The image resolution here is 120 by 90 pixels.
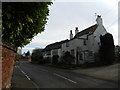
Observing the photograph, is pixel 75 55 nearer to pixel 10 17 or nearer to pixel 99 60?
pixel 99 60

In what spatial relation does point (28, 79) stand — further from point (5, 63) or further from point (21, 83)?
point (5, 63)

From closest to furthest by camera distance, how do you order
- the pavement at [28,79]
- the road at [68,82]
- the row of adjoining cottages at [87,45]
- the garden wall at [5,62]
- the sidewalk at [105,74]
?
the garden wall at [5,62]
the pavement at [28,79]
the road at [68,82]
the sidewalk at [105,74]
the row of adjoining cottages at [87,45]

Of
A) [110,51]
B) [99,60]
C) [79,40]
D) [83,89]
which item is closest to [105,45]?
[110,51]

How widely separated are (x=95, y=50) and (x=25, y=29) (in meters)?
29.6

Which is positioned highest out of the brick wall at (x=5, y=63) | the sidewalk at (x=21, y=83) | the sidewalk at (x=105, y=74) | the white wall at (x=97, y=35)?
the white wall at (x=97, y=35)

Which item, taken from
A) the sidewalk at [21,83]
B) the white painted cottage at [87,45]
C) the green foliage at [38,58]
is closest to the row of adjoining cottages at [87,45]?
the white painted cottage at [87,45]

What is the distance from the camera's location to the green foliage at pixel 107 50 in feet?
96.1

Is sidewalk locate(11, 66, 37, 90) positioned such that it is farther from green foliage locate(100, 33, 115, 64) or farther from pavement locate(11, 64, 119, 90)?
green foliage locate(100, 33, 115, 64)

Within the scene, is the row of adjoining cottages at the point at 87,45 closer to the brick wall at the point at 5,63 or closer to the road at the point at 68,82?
the road at the point at 68,82

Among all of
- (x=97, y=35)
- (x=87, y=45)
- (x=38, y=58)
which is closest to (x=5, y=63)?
(x=97, y=35)

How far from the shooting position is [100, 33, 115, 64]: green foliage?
96.1 ft

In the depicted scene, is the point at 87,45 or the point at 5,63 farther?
the point at 87,45

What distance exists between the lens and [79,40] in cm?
3422

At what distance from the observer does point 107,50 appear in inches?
1179
